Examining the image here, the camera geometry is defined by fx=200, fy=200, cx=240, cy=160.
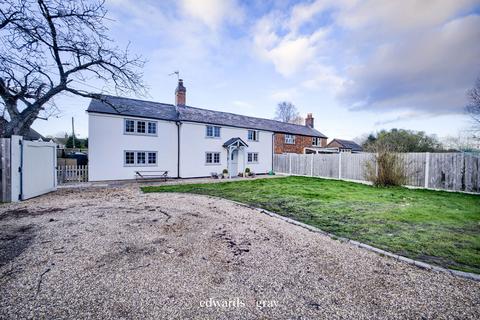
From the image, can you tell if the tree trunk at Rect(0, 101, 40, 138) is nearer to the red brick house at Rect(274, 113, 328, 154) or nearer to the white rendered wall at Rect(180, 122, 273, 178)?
the white rendered wall at Rect(180, 122, 273, 178)

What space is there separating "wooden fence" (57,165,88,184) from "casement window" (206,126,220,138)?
9.74 meters

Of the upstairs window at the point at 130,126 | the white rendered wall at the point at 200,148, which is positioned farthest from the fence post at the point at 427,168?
the upstairs window at the point at 130,126

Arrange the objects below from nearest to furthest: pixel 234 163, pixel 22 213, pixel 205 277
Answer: pixel 205 277, pixel 22 213, pixel 234 163

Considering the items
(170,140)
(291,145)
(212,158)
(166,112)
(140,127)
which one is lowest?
(212,158)

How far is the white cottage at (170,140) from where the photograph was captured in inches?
558

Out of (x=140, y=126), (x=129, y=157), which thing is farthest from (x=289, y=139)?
(x=129, y=157)

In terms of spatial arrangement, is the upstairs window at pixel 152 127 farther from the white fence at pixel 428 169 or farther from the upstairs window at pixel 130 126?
the white fence at pixel 428 169

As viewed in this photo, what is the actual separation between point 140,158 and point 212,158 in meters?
6.20

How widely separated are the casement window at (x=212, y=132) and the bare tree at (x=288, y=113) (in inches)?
1353

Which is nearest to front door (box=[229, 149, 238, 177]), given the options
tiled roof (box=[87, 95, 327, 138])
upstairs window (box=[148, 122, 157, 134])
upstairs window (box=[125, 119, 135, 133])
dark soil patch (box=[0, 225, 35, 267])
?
tiled roof (box=[87, 95, 327, 138])

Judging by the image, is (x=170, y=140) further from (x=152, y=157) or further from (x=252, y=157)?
(x=252, y=157)

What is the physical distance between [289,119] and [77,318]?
5144cm

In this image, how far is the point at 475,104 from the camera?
677 inches

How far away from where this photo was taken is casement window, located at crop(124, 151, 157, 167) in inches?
595
